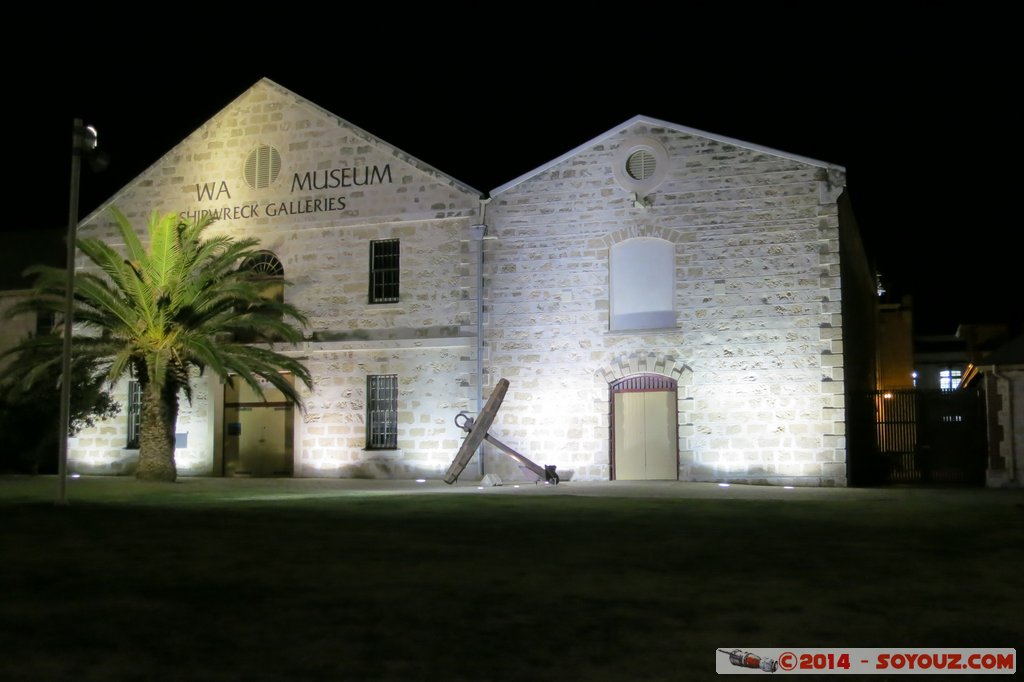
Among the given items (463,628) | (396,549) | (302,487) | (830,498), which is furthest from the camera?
(302,487)

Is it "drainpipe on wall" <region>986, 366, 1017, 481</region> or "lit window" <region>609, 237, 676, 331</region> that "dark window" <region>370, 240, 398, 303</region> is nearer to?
"lit window" <region>609, 237, 676, 331</region>

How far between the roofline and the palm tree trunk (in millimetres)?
9385

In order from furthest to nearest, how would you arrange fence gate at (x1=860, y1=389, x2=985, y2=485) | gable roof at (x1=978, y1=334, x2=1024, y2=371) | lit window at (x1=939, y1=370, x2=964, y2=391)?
lit window at (x1=939, y1=370, x2=964, y2=391) → fence gate at (x1=860, y1=389, x2=985, y2=485) → gable roof at (x1=978, y1=334, x2=1024, y2=371)

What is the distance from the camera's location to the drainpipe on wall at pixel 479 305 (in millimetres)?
26234

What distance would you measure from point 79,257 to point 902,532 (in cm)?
2461

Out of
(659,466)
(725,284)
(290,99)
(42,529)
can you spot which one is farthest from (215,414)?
(42,529)

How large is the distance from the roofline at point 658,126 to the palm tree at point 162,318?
6.61 meters

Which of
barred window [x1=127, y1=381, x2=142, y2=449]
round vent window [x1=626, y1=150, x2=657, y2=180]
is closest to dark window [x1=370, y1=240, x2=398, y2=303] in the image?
round vent window [x1=626, y1=150, x2=657, y2=180]

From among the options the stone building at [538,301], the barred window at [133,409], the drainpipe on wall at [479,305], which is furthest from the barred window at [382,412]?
the barred window at [133,409]

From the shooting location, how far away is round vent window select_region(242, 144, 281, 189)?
28766 millimetres

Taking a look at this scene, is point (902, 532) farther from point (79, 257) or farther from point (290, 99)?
point (79, 257)

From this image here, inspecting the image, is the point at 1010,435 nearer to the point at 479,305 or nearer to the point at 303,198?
the point at 479,305

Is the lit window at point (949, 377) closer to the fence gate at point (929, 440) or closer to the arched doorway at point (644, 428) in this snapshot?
the fence gate at point (929, 440)

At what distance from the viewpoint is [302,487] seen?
23453mm
